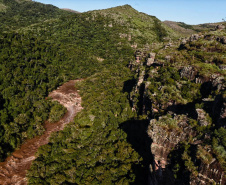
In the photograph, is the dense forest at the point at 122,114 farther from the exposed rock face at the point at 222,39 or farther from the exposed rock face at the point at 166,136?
the exposed rock face at the point at 166,136

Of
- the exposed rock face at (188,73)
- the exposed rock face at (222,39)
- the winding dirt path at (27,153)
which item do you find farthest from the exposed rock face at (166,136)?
the exposed rock face at (222,39)

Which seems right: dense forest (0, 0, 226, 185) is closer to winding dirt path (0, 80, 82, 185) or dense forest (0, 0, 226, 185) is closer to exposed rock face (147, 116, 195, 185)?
exposed rock face (147, 116, 195, 185)

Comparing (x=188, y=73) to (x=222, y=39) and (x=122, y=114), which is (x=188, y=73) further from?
(x=122, y=114)

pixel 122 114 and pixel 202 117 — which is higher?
pixel 202 117

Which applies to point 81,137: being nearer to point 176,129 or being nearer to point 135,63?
point 176,129

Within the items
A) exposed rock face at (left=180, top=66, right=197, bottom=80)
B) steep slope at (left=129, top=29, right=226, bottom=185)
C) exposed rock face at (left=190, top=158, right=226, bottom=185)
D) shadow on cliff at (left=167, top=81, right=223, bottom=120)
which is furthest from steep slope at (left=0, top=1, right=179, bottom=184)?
exposed rock face at (left=180, top=66, right=197, bottom=80)

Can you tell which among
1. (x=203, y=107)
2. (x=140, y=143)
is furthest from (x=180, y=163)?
(x=140, y=143)
